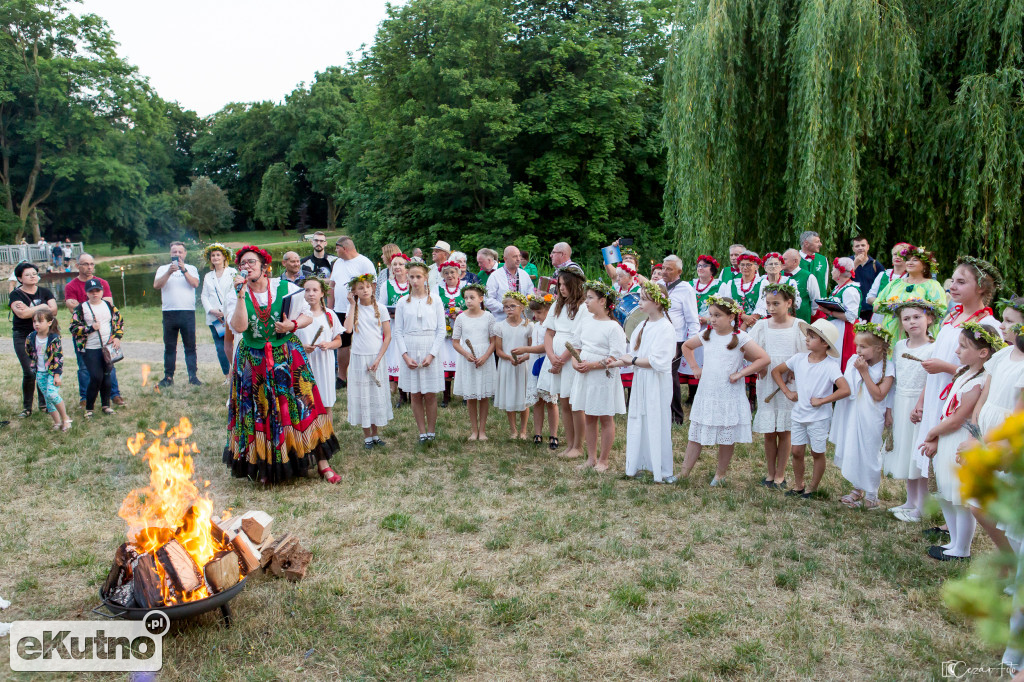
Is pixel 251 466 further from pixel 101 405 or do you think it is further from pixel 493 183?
pixel 493 183

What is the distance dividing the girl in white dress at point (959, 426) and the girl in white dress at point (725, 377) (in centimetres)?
164

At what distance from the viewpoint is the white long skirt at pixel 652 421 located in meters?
6.65

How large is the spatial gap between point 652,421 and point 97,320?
7.09 metres

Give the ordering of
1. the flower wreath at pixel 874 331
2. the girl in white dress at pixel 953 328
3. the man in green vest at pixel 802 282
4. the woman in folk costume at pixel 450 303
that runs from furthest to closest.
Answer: the woman in folk costume at pixel 450 303
the man in green vest at pixel 802 282
the flower wreath at pixel 874 331
the girl in white dress at pixel 953 328

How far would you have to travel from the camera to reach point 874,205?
11180mm

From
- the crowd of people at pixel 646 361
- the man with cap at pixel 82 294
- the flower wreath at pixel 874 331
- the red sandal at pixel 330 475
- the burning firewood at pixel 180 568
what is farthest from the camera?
the man with cap at pixel 82 294

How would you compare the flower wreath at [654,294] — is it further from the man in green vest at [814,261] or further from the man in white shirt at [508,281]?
the man in green vest at [814,261]

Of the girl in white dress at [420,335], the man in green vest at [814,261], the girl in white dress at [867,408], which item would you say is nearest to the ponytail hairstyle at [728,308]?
the girl in white dress at [867,408]

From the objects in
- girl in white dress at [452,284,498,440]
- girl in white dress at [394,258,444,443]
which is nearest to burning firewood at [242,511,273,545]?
girl in white dress at [394,258,444,443]

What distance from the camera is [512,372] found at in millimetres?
8039

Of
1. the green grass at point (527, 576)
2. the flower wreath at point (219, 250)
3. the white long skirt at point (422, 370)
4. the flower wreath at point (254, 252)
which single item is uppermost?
the flower wreath at point (219, 250)

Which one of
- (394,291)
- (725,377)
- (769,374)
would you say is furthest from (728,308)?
(394,291)

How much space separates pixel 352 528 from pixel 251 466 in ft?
4.86

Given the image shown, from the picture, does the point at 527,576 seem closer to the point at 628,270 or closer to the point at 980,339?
the point at 980,339
